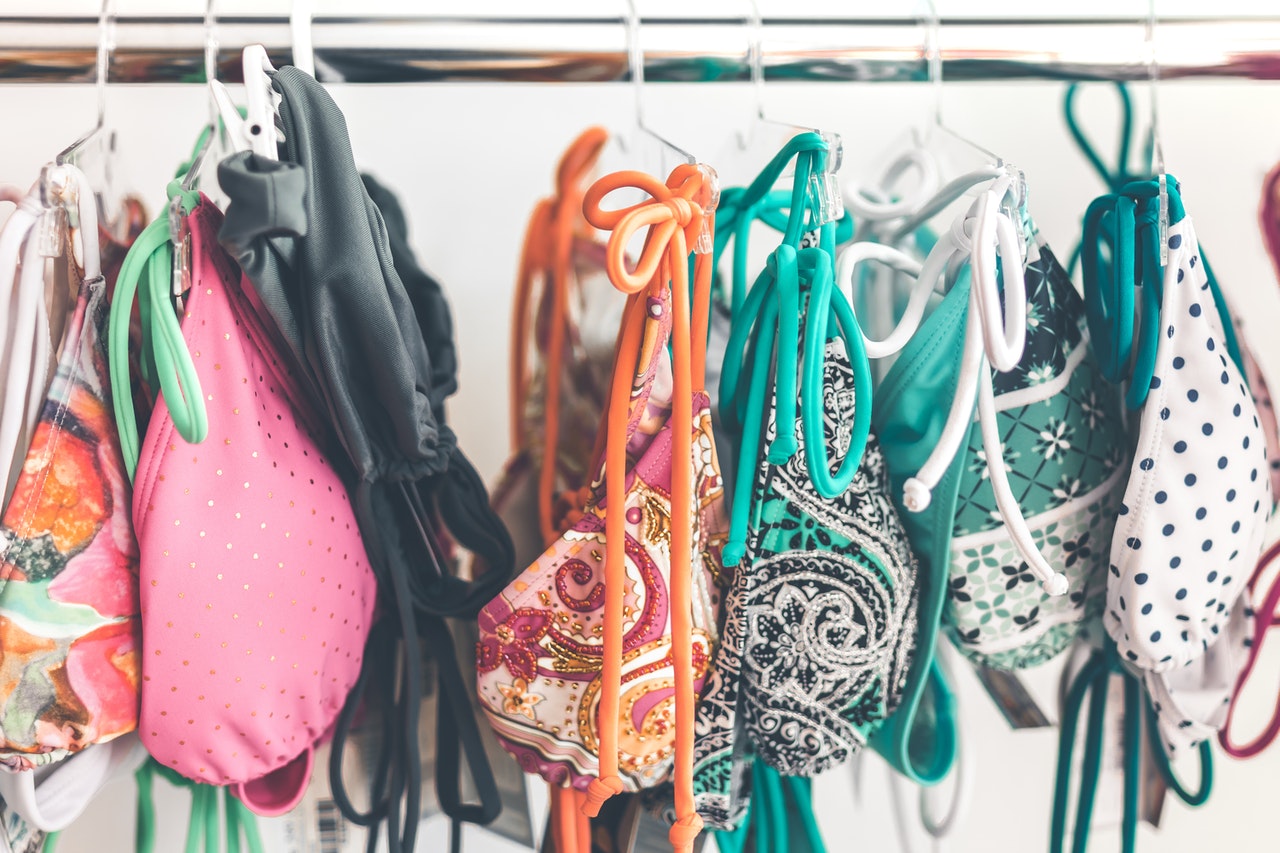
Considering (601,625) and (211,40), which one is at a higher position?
(211,40)

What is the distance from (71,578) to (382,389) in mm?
189

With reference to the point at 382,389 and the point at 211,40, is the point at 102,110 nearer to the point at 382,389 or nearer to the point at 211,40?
the point at 211,40

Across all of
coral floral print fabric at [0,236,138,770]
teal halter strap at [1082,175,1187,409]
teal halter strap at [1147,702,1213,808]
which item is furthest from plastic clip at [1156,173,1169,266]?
coral floral print fabric at [0,236,138,770]

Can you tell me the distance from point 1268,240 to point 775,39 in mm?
404

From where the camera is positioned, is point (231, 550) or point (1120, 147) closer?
point (231, 550)

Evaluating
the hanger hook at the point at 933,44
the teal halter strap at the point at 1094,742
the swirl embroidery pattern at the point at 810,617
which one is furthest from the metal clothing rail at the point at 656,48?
the teal halter strap at the point at 1094,742

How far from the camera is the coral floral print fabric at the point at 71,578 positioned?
1.52 feet

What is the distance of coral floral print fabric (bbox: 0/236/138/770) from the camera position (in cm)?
46

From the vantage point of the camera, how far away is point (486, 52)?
0.55m

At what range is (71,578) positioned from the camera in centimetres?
47

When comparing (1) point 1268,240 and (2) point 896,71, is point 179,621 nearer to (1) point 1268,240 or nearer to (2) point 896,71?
(2) point 896,71

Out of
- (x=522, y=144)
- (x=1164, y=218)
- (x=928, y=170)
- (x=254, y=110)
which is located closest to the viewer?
(x=254, y=110)

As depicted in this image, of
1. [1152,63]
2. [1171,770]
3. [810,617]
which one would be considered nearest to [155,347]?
[810,617]

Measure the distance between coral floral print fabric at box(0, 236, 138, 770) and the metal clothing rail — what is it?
16cm
